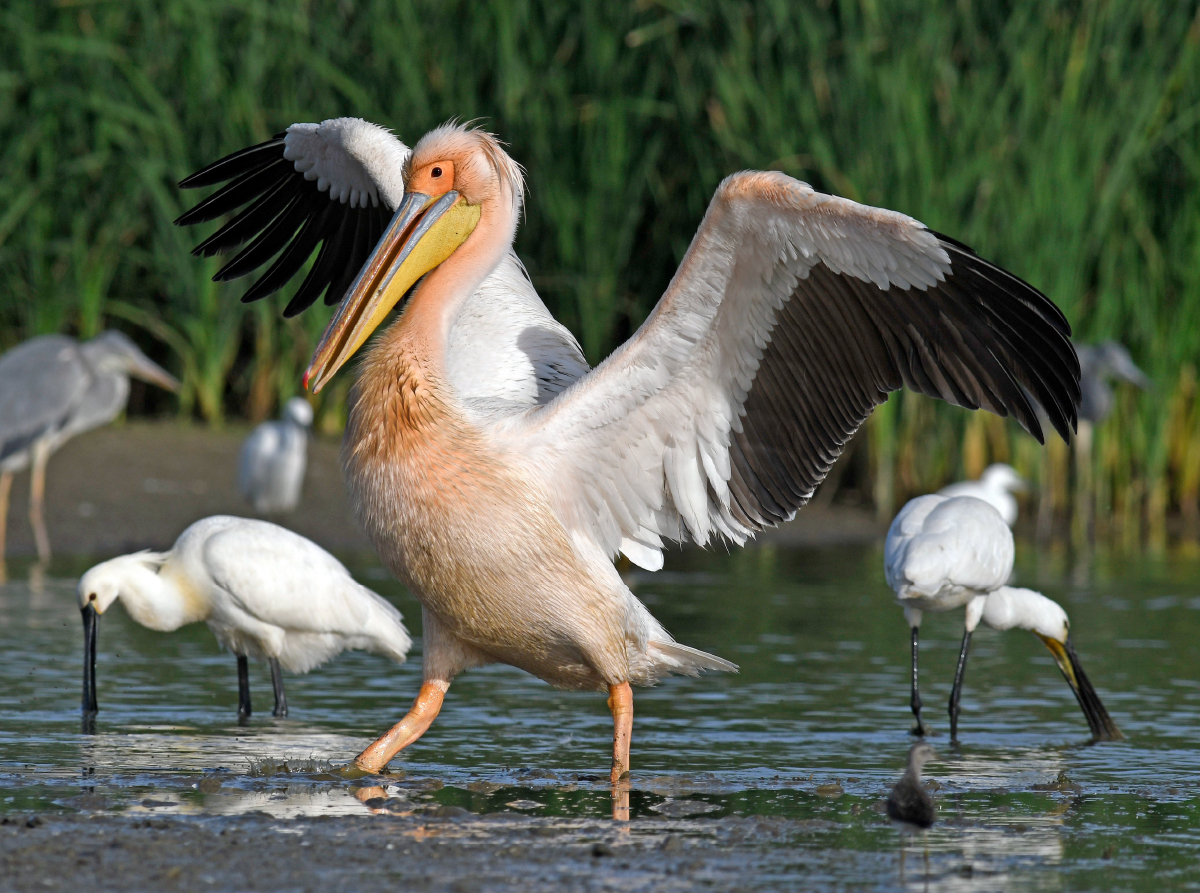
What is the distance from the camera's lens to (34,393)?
11656 millimetres

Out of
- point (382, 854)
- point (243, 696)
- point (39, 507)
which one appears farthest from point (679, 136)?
point (382, 854)

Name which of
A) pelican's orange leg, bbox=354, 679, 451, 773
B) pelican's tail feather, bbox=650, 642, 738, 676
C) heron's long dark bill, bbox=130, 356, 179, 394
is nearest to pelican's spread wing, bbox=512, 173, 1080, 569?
pelican's tail feather, bbox=650, 642, 738, 676

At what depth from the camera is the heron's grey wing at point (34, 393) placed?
38.1 ft

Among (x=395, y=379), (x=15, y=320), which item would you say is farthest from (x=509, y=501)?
(x=15, y=320)

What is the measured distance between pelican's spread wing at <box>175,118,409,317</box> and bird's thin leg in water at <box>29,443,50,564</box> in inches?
187

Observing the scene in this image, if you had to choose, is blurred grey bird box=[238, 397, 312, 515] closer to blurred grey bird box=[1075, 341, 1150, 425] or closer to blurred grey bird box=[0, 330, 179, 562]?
blurred grey bird box=[0, 330, 179, 562]

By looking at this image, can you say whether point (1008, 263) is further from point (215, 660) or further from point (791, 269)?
point (791, 269)

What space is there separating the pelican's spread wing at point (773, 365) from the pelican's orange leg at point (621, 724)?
0.44 metres

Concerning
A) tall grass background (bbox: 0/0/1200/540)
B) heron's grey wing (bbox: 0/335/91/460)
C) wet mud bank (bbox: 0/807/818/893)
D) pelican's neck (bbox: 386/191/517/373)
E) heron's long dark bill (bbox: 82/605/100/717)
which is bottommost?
wet mud bank (bbox: 0/807/818/893)

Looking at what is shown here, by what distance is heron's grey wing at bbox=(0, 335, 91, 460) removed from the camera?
11617 millimetres

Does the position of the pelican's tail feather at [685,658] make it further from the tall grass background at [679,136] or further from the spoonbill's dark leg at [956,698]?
the tall grass background at [679,136]

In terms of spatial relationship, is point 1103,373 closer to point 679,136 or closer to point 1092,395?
point 1092,395

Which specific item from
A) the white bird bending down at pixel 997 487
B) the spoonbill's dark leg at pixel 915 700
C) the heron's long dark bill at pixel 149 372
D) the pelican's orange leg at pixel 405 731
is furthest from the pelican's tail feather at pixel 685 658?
the heron's long dark bill at pixel 149 372

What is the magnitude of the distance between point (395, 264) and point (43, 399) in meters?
7.15
